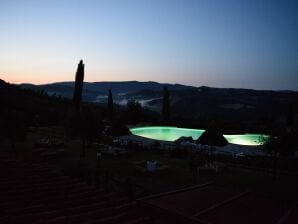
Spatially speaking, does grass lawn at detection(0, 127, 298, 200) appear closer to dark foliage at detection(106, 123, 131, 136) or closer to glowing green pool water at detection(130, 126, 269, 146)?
dark foliage at detection(106, 123, 131, 136)

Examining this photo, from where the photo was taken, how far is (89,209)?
7176 mm

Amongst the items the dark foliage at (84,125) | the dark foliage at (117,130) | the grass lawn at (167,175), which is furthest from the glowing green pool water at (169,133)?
the dark foliage at (84,125)

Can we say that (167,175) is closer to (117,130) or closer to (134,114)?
(117,130)

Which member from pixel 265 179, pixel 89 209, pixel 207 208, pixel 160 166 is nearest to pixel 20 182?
pixel 89 209

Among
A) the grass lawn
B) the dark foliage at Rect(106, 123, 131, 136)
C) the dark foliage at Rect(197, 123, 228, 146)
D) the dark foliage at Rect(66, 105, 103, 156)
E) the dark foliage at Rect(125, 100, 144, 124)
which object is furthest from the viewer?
the dark foliage at Rect(125, 100, 144, 124)

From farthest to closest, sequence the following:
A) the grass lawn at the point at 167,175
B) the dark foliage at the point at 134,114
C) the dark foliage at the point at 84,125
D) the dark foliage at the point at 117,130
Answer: the dark foliage at the point at 134,114
the dark foliage at the point at 117,130
the dark foliage at the point at 84,125
the grass lawn at the point at 167,175

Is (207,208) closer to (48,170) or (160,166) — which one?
(48,170)

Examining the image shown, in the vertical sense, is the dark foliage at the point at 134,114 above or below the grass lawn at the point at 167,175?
above

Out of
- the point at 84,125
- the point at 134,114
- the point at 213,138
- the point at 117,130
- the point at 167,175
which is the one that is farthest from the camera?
the point at 134,114

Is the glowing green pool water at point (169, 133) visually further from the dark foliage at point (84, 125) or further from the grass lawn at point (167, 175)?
the dark foliage at point (84, 125)

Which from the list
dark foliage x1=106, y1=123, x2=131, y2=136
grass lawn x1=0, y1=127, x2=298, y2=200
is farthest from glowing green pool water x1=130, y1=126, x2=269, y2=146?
grass lawn x1=0, y1=127, x2=298, y2=200

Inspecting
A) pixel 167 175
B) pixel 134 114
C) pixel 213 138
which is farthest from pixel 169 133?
pixel 167 175

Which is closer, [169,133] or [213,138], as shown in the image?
[213,138]

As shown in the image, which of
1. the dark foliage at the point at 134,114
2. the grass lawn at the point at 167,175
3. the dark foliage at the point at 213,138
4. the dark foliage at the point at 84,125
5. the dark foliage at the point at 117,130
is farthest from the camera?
the dark foliage at the point at 134,114
